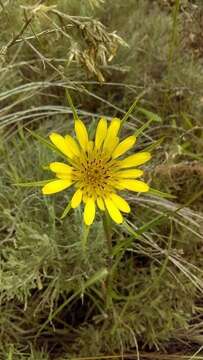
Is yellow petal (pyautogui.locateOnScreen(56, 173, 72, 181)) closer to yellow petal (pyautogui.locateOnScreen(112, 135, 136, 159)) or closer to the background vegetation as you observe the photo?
yellow petal (pyautogui.locateOnScreen(112, 135, 136, 159))

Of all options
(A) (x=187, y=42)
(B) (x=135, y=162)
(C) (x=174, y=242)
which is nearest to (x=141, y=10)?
(A) (x=187, y=42)

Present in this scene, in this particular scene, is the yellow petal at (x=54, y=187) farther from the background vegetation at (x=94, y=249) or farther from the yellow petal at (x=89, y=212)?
the background vegetation at (x=94, y=249)

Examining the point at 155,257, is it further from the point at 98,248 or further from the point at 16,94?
the point at 16,94

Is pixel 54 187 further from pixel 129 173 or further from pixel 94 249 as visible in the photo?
pixel 94 249

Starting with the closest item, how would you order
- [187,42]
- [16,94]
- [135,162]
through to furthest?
[135,162] < [187,42] < [16,94]

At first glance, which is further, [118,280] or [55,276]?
[118,280]

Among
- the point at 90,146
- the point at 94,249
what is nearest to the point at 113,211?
the point at 90,146

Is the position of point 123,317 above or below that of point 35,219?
below

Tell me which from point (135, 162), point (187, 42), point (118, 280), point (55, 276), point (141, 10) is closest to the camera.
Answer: point (135, 162)
